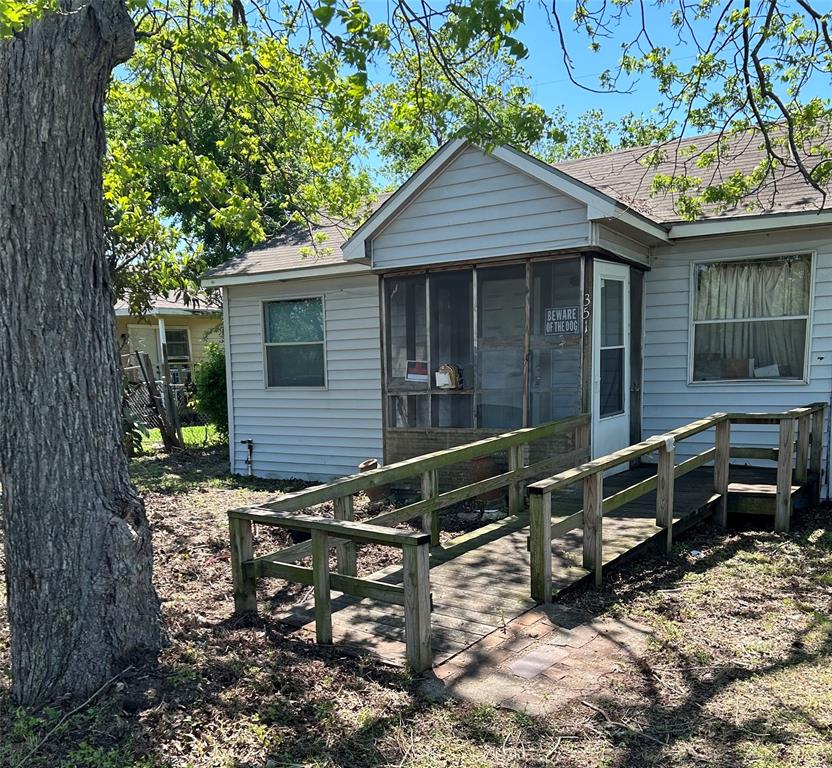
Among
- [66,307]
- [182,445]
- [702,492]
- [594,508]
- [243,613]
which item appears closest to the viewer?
[66,307]

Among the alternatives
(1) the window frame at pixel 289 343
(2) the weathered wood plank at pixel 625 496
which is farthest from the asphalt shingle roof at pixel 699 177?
(1) the window frame at pixel 289 343

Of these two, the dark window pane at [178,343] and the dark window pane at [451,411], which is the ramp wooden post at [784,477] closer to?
the dark window pane at [451,411]

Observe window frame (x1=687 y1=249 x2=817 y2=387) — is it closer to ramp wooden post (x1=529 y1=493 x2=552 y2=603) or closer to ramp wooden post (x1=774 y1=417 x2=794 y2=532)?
ramp wooden post (x1=774 y1=417 x2=794 y2=532)

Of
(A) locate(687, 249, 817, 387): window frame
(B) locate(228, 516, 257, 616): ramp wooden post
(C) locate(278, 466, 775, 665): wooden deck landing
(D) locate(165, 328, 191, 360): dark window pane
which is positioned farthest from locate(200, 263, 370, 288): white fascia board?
(D) locate(165, 328, 191, 360): dark window pane

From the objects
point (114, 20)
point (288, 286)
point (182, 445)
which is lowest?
point (182, 445)

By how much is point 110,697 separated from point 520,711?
2.09 m

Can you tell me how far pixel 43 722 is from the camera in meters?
3.37

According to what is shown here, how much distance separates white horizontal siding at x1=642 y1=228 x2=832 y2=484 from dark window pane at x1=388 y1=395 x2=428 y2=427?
274cm

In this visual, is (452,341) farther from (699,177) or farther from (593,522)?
(699,177)

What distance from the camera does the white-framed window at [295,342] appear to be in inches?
409

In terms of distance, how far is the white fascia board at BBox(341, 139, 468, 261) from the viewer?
7.75m

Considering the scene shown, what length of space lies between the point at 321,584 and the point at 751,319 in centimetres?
612

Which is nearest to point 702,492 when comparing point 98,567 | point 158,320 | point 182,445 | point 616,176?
point 616,176

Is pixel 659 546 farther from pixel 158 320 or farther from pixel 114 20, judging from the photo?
pixel 158 320
